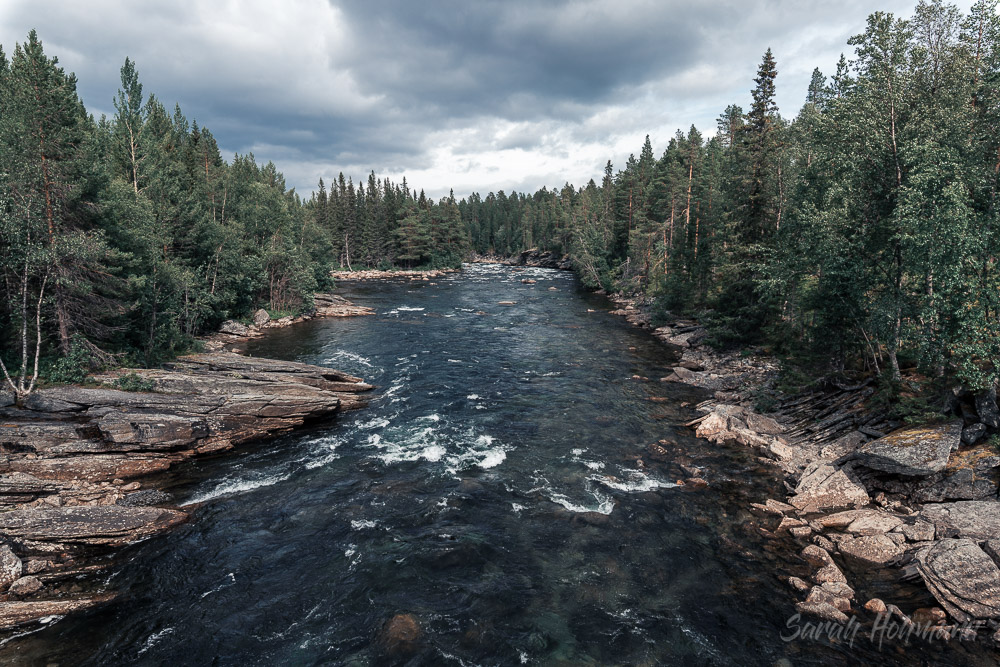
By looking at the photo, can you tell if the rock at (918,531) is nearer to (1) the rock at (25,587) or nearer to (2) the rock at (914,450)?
(2) the rock at (914,450)

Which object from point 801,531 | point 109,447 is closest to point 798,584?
point 801,531

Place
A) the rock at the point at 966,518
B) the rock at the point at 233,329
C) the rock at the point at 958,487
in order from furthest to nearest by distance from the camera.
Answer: the rock at the point at 233,329 → the rock at the point at 958,487 → the rock at the point at 966,518

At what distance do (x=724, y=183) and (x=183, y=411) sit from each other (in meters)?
39.7

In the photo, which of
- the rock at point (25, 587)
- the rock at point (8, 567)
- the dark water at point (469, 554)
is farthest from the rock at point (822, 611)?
the rock at point (8, 567)

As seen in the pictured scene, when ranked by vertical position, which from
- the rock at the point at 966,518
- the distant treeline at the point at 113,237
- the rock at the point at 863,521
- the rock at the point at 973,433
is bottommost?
the rock at the point at 863,521

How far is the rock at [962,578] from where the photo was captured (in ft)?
36.5

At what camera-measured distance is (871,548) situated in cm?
1393

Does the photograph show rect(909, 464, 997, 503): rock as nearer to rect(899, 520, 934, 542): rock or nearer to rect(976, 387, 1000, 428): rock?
rect(899, 520, 934, 542): rock

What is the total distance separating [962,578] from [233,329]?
5340 centimetres

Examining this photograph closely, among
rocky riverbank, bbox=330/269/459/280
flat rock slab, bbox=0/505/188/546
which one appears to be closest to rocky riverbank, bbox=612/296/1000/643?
flat rock slab, bbox=0/505/188/546

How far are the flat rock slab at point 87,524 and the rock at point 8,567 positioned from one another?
1.02m

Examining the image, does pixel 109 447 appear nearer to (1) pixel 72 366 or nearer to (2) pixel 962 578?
(1) pixel 72 366

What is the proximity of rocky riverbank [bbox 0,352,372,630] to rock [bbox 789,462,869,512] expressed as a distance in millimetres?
23315

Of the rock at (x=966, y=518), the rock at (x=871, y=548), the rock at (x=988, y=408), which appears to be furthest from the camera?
the rock at (x=988, y=408)
